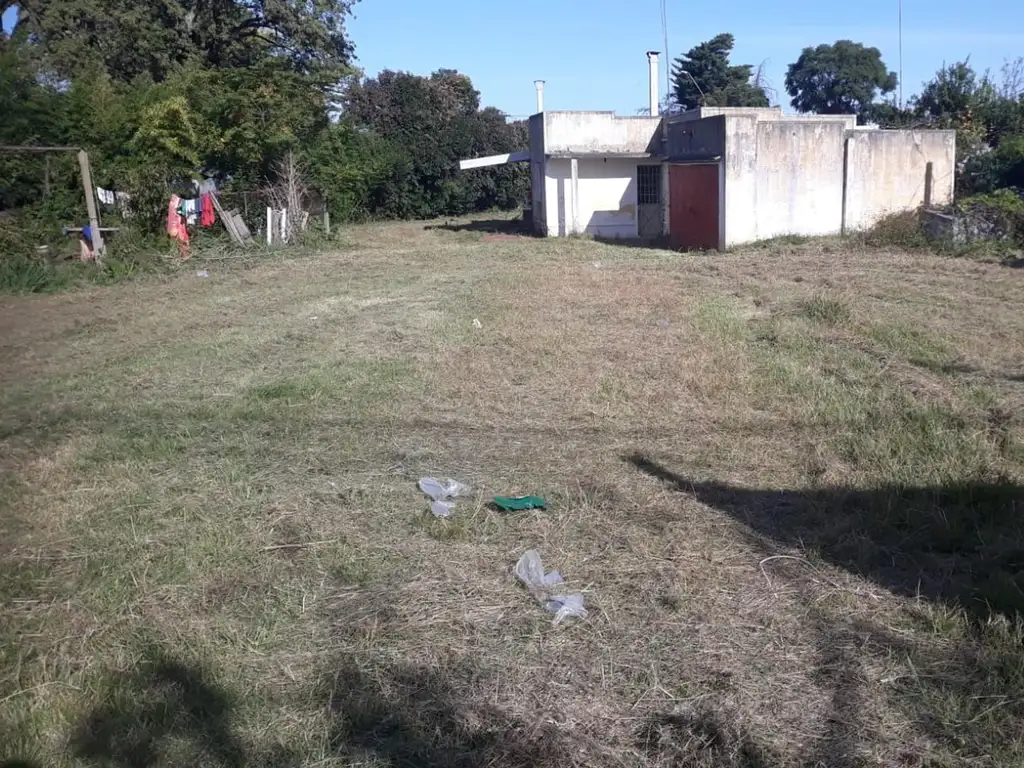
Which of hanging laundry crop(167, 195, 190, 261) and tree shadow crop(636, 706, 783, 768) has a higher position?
hanging laundry crop(167, 195, 190, 261)

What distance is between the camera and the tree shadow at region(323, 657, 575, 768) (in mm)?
2992

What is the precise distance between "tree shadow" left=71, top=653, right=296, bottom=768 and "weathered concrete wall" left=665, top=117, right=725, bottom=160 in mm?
19110

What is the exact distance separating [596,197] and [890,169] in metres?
8.02

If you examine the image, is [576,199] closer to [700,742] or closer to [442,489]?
[442,489]

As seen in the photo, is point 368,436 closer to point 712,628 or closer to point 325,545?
point 325,545

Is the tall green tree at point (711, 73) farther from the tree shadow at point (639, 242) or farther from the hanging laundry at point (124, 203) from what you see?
the hanging laundry at point (124, 203)

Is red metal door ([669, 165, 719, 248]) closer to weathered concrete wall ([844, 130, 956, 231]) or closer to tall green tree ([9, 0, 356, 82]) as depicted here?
weathered concrete wall ([844, 130, 956, 231])

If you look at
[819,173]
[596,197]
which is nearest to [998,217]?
[819,173]

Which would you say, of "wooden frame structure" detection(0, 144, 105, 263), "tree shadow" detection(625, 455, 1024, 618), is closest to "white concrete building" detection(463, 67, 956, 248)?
"wooden frame structure" detection(0, 144, 105, 263)

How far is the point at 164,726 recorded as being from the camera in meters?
3.16

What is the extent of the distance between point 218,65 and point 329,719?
29.8m

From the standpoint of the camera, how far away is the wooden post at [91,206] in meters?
16.3

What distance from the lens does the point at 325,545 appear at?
4.73m

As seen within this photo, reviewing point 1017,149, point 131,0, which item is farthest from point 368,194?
point 1017,149
